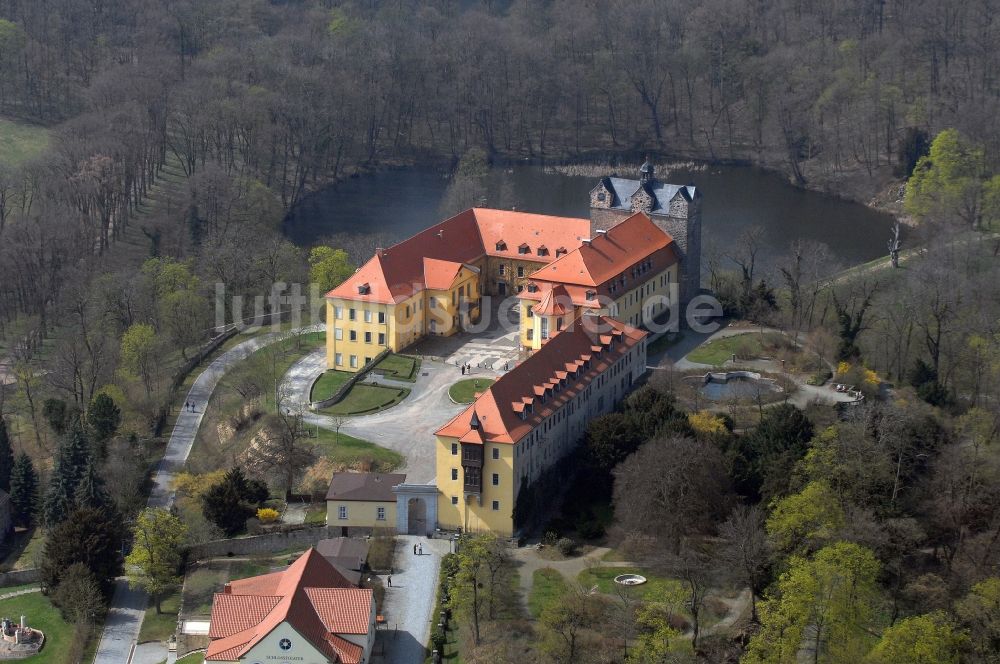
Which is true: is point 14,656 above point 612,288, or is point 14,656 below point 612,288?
below

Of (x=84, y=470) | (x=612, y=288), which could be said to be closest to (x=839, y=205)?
(x=612, y=288)

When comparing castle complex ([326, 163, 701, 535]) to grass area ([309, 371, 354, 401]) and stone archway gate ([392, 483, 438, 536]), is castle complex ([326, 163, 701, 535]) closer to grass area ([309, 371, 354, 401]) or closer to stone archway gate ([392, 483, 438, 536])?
stone archway gate ([392, 483, 438, 536])

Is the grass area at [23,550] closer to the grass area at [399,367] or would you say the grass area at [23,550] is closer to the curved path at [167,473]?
the curved path at [167,473]

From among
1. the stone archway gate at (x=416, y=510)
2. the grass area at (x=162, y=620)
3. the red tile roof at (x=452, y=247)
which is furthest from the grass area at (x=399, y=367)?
the grass area at (x=162, y=620)

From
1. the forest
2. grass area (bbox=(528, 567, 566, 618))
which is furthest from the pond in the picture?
grass area (bbox=(528, 567, 566, 618))

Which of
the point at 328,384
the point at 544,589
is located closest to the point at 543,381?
the point at 544,589

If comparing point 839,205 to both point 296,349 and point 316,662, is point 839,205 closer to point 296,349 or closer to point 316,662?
point 296,349
